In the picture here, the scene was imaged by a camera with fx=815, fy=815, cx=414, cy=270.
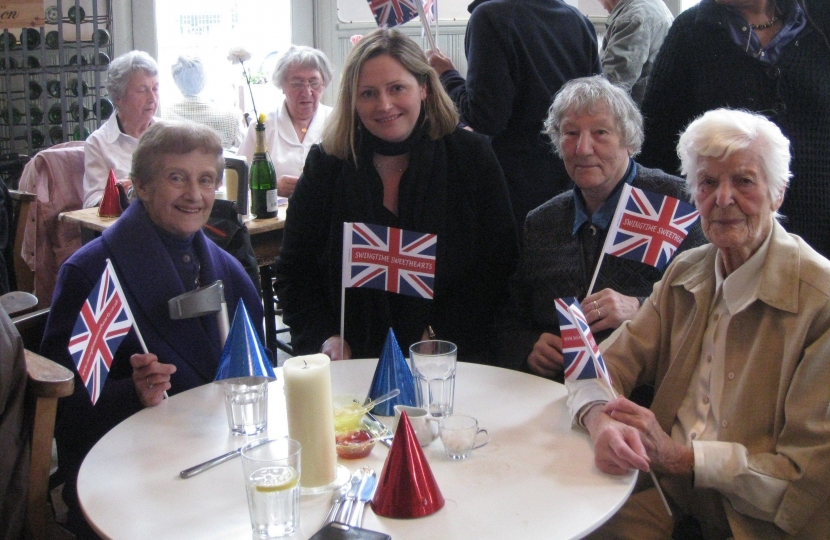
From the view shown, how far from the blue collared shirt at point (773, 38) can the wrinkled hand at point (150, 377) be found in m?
1.74

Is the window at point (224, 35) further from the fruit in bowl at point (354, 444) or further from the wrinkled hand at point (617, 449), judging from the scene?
the wrinkled hand at point (617, 449)

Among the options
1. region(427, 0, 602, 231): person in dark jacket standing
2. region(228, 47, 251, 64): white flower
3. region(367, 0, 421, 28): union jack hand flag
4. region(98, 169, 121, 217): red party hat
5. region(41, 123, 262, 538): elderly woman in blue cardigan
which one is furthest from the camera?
A: region(228, 47, 251, 64): white flower

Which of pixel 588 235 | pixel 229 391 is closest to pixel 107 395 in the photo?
pixel 229 391

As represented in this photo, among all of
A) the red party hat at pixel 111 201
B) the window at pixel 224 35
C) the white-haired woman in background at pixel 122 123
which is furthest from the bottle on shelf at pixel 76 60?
the red party hat at pixel 111 201

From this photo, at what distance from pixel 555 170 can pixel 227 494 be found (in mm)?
1827

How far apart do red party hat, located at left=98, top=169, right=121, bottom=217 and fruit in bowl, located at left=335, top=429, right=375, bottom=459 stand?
225cm

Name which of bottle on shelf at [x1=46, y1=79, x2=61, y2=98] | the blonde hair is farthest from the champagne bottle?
bottle on shelf at [x1=46, y1=79, x2=61, y2=98]

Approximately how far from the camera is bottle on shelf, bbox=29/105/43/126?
6137 mm

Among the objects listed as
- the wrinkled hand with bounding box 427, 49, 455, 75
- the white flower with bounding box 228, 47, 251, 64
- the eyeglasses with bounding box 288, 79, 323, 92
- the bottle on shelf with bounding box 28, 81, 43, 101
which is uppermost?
the white flower with bounding box 228, 47, 251, 64

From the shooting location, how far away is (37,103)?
247 inches

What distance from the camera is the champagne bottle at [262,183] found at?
11.0 ft

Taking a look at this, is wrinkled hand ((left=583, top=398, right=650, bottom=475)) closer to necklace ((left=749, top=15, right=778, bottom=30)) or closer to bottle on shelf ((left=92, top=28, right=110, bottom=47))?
necklace ((left=749, top=15, right=778, bottom=30))

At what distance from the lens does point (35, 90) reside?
6137 millimetres

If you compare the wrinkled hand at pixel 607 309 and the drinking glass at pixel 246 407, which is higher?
the wrinkled hand at pixel 607 309
